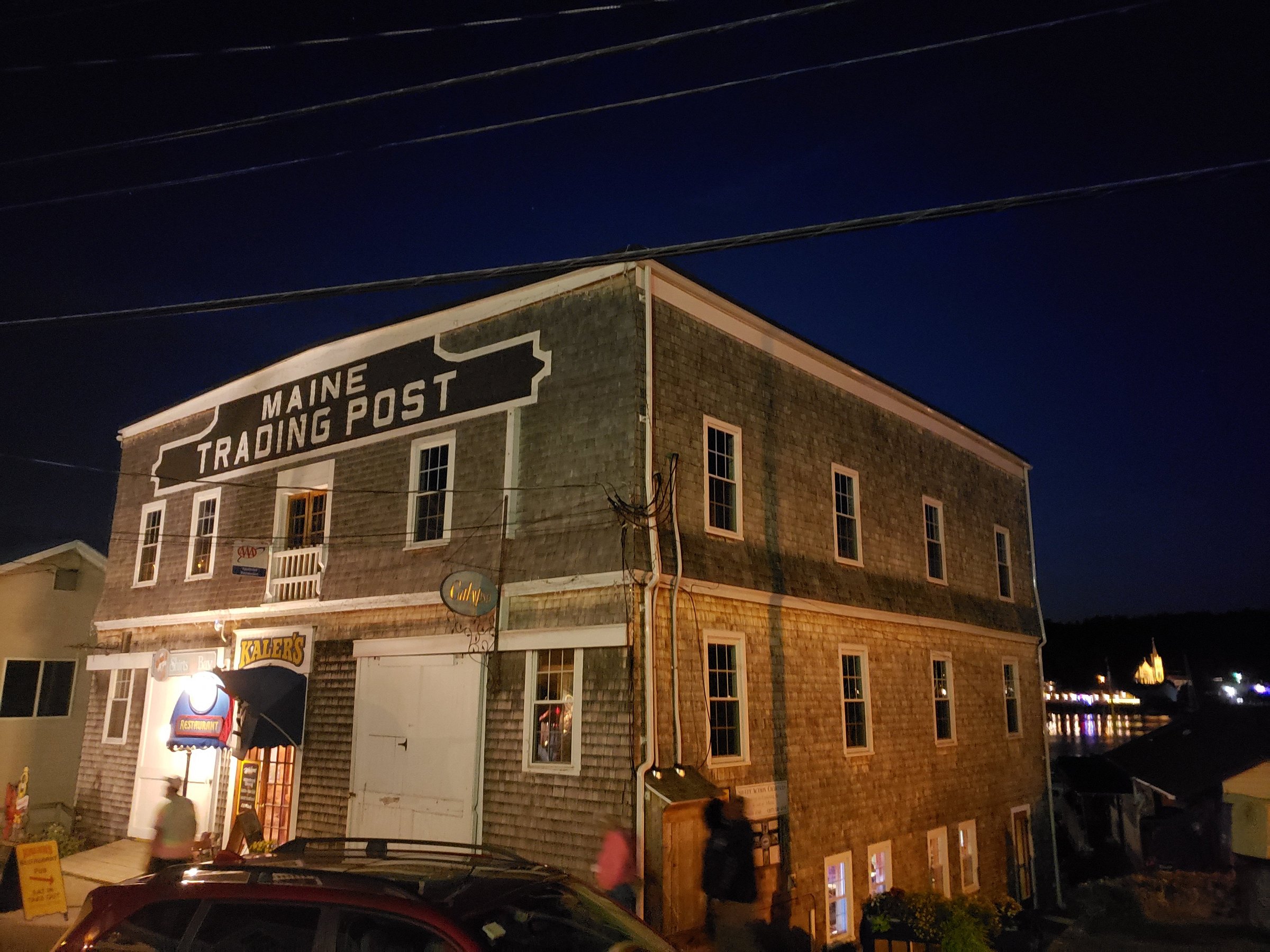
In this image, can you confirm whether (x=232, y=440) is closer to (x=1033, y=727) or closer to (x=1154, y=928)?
(x=1154, y=928)

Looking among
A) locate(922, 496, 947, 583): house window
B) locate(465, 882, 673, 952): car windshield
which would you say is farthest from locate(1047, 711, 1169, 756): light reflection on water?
locate(465, 882, 673, 952): car windshield

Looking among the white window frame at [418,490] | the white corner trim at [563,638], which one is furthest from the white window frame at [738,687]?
the white window frame at [418,490]

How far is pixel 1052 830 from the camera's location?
2231cm

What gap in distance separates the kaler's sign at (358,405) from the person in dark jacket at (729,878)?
6624 mm

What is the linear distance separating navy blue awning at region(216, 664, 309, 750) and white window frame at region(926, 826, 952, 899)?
11.6 m

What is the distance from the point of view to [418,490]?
610 inches

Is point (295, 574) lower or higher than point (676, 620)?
higher

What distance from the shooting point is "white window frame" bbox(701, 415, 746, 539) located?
13.6m

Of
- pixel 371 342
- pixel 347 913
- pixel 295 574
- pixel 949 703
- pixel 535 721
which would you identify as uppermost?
pixel 371 342

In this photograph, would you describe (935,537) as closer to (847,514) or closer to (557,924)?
(847,514)

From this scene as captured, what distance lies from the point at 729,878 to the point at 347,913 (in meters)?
8.33

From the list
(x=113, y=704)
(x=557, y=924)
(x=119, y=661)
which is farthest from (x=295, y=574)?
(x=557, y=924)

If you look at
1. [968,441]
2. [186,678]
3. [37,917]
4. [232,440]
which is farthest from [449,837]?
[968,441]

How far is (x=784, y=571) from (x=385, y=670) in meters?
6.70
